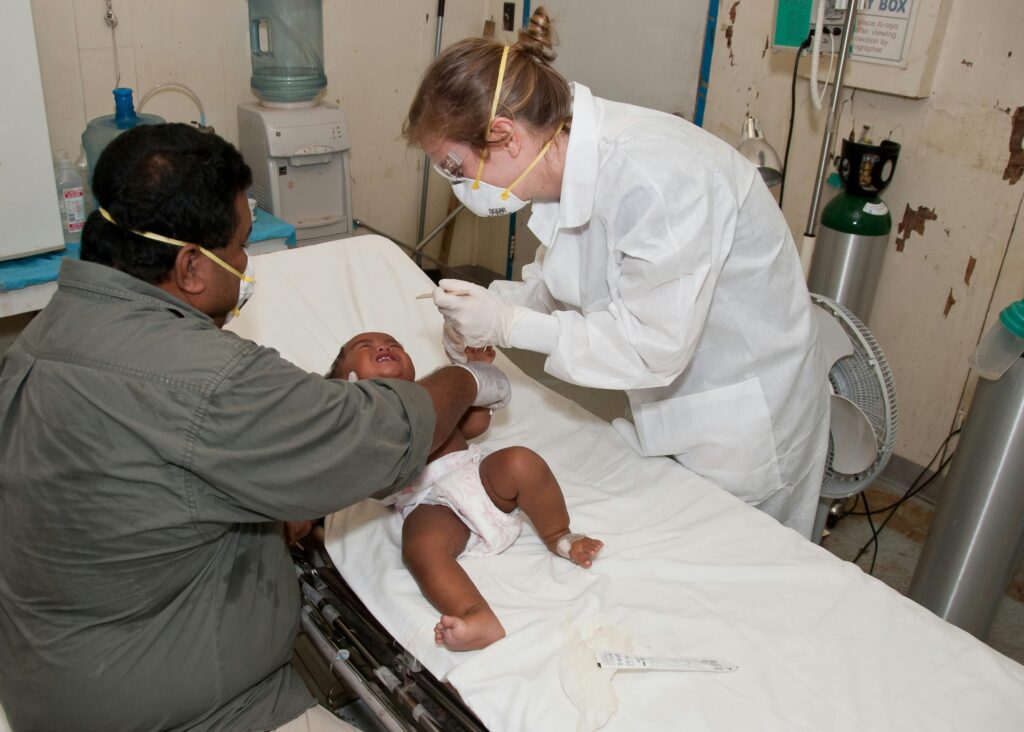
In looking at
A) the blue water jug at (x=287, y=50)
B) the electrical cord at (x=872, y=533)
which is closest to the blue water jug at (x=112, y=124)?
the blue water jug at (x=287, y=50)

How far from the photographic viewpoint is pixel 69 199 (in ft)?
9.12

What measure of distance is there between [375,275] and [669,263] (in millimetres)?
1262

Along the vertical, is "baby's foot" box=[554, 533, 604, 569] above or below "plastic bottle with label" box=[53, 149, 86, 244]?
below

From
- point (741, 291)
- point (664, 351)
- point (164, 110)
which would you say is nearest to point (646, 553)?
point (664, 351)

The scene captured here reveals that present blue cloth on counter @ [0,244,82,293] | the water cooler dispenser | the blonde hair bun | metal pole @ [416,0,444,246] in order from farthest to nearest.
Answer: metal pole @ [416,0,444,246] < the water cooler dispenser < blue cloth on counter @ [0,244,82,293] < the blonde hair bun

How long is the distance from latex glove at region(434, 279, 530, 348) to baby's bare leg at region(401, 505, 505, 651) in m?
0.38

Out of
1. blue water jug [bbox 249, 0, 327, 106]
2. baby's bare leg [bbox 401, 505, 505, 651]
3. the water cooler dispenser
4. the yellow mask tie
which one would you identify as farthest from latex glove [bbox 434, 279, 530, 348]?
blue water jug [bbox 249, 0, 327, 106]

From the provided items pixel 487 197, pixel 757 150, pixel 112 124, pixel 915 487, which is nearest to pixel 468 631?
pixel 487 197

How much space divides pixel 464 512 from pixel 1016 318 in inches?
50.0

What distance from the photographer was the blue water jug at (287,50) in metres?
3.50

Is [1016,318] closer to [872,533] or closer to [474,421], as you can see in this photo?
[474,421]

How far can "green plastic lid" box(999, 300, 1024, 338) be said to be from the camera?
1.78m

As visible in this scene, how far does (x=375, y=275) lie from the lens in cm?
252

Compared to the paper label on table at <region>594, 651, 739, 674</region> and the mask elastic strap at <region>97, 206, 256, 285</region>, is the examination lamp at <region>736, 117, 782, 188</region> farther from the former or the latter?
the mask elastic strap at <region>97, 206, 256, 285</region>
